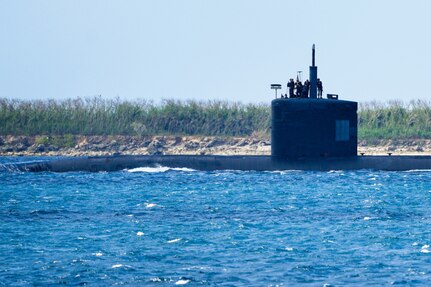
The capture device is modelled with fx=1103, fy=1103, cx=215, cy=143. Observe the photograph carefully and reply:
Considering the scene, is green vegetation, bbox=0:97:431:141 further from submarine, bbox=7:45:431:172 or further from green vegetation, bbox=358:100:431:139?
submarine, bbox=7:45:431:172

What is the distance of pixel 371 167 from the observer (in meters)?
41.4

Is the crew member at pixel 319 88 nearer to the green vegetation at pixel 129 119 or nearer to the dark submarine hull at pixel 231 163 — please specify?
the dark submarine hull at pixel 231 163

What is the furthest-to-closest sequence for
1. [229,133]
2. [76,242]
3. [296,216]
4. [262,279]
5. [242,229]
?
1. [229,133]
2. [296,216]
3. [242,229]
4. [76,242]
5. [262,279]

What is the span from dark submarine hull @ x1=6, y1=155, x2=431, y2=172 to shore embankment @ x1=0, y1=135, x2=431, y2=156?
23.8 meters

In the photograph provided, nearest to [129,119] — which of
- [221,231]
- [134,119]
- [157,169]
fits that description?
[134,119]

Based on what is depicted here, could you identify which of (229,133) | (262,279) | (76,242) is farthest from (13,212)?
(229,133)

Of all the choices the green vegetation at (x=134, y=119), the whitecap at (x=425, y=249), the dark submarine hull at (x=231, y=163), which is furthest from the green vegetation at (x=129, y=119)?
the whitecap at (x=425, y=249)

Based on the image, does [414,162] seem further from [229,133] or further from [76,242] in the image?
[229,133]

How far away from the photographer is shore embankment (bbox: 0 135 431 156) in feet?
226

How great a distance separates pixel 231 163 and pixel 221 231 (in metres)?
16.4

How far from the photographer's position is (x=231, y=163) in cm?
4244

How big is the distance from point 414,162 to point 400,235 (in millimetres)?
16361

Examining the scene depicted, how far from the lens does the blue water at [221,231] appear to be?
20438mm

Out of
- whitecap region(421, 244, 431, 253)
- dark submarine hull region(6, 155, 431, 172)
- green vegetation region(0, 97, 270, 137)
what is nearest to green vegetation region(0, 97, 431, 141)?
green vegetation region(0, 97, 270, 137)
